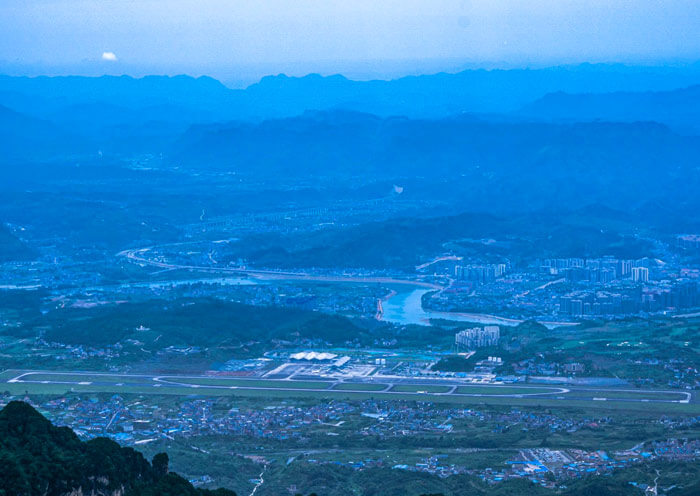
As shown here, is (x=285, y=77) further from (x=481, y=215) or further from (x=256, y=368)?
(x=256, y=368)

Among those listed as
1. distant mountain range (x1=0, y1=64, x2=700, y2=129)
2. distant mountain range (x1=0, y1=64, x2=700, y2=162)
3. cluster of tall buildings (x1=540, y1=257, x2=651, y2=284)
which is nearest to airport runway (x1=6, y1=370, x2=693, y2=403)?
cluster of tall buildings (x1=540, y1=257, x2=651, y2=284)

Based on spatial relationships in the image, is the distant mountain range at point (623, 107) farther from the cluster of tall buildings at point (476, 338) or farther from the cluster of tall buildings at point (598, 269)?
the cluster of tall buildings at point (476, 338)

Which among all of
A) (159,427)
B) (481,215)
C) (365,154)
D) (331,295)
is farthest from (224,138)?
(159,427)

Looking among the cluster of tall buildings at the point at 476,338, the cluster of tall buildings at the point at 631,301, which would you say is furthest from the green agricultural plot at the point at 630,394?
the cluster of tall buildings at the point at 631,301

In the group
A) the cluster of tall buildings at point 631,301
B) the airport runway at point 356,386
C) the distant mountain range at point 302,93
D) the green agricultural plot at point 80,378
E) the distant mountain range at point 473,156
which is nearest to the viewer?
the airport runway at point 356,386

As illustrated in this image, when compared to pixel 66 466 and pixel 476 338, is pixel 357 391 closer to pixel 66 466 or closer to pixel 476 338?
pixel 476 338
